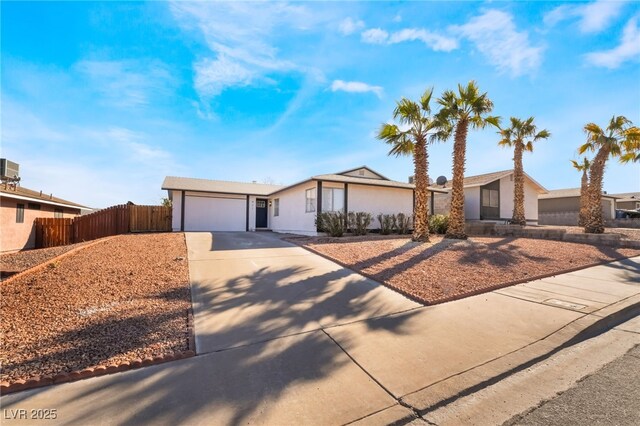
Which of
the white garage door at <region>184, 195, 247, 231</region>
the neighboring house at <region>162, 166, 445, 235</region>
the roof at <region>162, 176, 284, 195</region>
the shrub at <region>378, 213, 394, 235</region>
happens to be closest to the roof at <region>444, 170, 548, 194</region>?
the neighboring house at <region>162, 166, 445, 235</region>

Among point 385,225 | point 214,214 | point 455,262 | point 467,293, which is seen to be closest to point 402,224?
point 385,225

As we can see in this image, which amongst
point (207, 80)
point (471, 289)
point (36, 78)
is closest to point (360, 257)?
point (471, 289)

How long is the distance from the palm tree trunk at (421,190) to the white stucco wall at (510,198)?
13.8m

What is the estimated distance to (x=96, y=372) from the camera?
300 cm

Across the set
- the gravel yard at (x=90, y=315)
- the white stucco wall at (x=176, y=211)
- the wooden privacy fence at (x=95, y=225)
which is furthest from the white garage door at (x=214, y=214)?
the gravel yard at (x=90, y=315)

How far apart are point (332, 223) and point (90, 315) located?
10340 millimetres

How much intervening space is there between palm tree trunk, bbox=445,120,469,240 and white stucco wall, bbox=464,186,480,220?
32.1 ft

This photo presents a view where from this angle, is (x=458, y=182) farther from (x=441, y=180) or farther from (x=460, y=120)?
(x=441, y=180)

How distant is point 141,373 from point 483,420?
3362 millimetres

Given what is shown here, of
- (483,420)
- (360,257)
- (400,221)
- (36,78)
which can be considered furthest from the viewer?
(400,221)

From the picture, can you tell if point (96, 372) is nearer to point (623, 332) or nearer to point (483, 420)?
point (483, 420)

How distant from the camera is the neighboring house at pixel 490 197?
20984mm

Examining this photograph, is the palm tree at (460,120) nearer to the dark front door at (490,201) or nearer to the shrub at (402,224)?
the shrub at (402,224)

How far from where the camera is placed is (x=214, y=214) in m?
19.5
